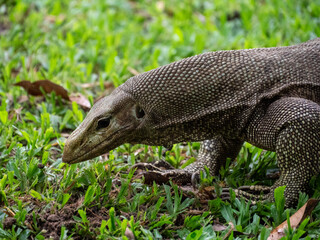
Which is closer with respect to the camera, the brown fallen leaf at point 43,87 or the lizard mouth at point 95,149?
the lizard mouth at point 95,149

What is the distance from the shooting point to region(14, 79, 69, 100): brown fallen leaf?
564cm

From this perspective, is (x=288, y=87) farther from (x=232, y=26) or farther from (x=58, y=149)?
(x=232, y=26)

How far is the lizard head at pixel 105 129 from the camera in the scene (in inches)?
154

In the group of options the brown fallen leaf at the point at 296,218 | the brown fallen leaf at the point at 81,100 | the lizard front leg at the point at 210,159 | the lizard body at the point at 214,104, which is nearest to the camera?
the brown fallen leaf at the point at 296,218

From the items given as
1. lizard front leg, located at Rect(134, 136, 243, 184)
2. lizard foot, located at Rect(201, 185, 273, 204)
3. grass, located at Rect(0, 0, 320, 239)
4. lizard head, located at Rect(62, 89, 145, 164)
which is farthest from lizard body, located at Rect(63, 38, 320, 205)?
lizard front leg, located at Rect(134, 136, 243, 184)

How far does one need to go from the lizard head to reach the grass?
27cm

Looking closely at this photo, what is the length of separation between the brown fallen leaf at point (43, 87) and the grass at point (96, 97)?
0.28ft

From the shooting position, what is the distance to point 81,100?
18.7 ft

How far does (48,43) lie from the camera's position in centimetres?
714

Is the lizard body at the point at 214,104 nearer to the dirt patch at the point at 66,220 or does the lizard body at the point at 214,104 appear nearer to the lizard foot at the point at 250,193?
the lizard foot at the point at 250,193

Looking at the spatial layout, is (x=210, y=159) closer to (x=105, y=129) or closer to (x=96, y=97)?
(x=105, y=129)

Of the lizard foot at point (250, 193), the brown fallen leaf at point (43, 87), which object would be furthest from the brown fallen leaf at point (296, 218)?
the brown fallen leaf at point (43, 87)

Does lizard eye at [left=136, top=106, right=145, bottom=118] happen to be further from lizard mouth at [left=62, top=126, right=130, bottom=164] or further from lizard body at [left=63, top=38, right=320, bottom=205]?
lizard mouth at [left=62, top=126, right=130, bottom=164]

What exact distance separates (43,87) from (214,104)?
8.27 ft
